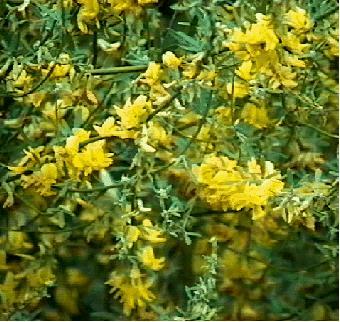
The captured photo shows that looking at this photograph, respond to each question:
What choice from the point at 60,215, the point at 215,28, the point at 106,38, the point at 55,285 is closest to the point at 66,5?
the point at 106,38

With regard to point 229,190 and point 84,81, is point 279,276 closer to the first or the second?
point 229,190

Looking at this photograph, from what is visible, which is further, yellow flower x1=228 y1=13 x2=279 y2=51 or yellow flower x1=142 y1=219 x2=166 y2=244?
yellow flower x1=142 y1=219 x2=166 y2=244

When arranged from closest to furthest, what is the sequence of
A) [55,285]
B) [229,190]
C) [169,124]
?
[229,190] → [169,124] → [55,285]

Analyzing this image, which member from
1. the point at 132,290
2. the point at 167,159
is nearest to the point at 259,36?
the point at 167,159

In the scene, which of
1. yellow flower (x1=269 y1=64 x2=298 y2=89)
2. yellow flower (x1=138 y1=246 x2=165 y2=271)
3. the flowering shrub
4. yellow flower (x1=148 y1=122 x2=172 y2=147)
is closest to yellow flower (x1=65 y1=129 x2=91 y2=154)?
the flowering shrub

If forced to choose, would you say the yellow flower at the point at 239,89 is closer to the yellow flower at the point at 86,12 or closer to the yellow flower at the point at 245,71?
the yellow flower at the point at 245,71

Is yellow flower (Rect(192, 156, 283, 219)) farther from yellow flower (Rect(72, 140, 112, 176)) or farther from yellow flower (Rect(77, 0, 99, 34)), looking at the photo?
yellow flower (Rect(77, 0, 99, 34))
